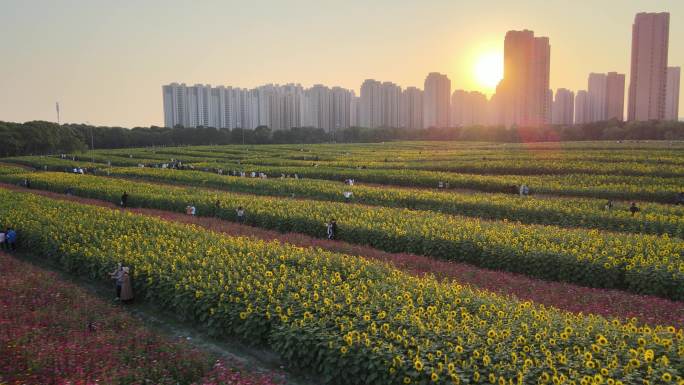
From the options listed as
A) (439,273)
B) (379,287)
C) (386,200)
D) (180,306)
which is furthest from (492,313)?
(386,200)

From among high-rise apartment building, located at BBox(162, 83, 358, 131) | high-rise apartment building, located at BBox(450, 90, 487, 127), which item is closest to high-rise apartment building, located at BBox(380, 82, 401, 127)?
high-rise apartment building, located at BBox(162, 83, 358, 131)

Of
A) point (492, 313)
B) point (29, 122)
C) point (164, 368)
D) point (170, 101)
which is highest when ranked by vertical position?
point (170, 101)

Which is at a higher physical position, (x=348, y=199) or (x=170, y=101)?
(x=170, y=101)

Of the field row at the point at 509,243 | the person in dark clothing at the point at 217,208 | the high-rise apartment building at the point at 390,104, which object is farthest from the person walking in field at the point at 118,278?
the high-rise apartment building at the point at 390,104

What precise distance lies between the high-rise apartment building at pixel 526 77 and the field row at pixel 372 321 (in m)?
115

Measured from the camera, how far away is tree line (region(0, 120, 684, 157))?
296 feet

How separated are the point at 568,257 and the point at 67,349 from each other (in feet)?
49.6

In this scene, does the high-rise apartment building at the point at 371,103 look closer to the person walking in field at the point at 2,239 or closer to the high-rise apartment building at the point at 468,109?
the high-rise apartment building at the point at 468,109

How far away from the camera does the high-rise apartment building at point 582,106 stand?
153000 mm

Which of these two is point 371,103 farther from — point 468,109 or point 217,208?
point 217,208

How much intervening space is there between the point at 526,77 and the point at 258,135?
70353 mm

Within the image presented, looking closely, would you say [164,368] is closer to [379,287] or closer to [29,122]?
[379,287]

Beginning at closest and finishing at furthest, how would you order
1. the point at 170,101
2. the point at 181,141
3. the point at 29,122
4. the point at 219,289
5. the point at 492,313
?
the point at 492,313 → the point at 219,289 → the point at 29,122 → the point at 181,141 → the point at 170,101

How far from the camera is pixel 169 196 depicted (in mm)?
33906
